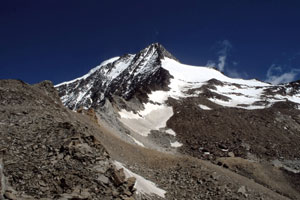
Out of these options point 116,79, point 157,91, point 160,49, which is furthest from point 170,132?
point 160,49

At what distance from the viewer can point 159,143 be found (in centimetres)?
4344

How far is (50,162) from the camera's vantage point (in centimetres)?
1112

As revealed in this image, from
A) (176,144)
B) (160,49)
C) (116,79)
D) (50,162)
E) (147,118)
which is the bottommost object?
(50,162)

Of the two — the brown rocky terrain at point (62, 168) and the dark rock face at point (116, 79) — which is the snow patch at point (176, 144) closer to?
the brown rocky terrain at point (62, 168)

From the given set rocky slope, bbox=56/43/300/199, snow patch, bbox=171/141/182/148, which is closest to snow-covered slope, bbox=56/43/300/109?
rocky slope, bbox=56/43/300/199

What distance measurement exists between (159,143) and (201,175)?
2361 centimetres

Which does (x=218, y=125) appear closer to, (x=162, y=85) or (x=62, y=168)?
(x=162, y=85)

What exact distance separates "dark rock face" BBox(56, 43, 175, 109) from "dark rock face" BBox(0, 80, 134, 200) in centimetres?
8177

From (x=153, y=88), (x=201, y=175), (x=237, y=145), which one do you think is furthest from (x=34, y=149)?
(x=153, y=88)

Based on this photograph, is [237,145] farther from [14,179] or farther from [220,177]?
[14,179]

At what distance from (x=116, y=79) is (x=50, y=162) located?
132292 millimetres

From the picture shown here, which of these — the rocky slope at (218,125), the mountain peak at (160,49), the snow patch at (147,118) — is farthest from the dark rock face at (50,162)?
the mountain peak at (160,49)

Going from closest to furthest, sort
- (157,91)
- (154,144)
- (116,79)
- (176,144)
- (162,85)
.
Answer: (154,144), (176,144), (157,91), (162,85), (116,79)

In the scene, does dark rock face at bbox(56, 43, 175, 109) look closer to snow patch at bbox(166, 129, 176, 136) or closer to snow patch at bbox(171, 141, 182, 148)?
snow patch at bbox(166, 129, 176, 136)
